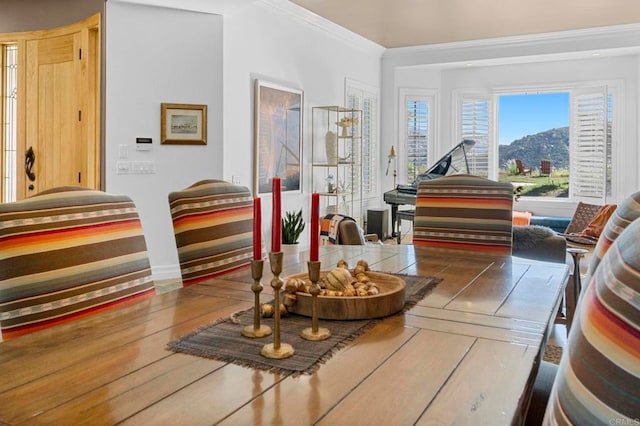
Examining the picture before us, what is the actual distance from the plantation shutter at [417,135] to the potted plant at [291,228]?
9.91 ft

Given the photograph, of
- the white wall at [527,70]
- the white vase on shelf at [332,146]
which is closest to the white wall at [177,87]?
the white vase on shelf at [332,146]

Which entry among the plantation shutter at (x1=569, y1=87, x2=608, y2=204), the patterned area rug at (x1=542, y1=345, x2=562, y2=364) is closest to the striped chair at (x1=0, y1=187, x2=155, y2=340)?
the patterned area rug at (x1=542, y1=345, x2=562, y2=364)

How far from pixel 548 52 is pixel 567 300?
16.3 feet

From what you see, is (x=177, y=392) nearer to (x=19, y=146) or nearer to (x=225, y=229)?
(x=225, y=229)

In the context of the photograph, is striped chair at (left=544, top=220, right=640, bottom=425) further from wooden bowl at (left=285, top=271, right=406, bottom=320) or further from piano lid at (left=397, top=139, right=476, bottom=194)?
piano lid at (left=397, top=139, right=476, bottom=194)

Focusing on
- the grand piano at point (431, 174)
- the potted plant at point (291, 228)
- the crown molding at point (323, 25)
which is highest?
the crown molding at point (323, 25)

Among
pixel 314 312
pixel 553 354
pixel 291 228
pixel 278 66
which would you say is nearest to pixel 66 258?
pixel 314 312

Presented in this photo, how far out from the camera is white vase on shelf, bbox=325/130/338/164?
20.8 ft

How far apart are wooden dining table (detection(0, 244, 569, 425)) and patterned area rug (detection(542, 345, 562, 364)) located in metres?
1.51

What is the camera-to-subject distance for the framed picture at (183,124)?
4867mm

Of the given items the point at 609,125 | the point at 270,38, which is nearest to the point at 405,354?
the point at 270,38

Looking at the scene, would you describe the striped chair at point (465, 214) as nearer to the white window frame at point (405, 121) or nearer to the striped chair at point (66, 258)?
the striped chair at point (66, 258)

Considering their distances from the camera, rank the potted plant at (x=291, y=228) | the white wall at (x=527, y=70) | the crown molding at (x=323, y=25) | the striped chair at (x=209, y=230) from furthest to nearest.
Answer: the white wall at (x=527, y=70), the crown molding at (x=323, y=25), the potted plant at (x=291, y=228), the striped chair at (x=209, y=230)

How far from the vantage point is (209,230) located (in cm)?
200
